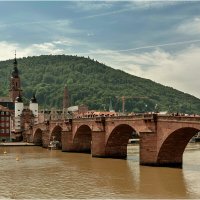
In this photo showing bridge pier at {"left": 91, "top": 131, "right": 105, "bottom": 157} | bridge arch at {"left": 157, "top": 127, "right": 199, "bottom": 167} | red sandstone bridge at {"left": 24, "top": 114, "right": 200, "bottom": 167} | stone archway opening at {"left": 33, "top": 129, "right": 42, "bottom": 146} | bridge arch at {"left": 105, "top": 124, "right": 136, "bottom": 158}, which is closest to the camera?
red sandstone bridge at {"left": 24, "top": 114, "right": 200, "bottom": 167}

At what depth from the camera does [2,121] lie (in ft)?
489

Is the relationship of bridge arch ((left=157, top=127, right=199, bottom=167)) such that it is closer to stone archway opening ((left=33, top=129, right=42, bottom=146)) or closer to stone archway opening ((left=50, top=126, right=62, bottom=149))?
stone archway opening ((left=50, top=126, right=62, bottom=149))

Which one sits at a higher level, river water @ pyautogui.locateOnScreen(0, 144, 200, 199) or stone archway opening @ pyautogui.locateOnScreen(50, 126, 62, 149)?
stone archway opening @ pyautogui.locateOnScreen(50, 126, 62, 149)

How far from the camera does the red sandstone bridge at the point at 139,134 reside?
184ft

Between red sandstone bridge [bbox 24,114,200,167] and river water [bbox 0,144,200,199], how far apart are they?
2289 millimetres

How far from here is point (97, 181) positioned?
4872cm

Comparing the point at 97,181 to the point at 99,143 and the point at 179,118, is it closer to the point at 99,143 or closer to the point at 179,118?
the point at 179,118

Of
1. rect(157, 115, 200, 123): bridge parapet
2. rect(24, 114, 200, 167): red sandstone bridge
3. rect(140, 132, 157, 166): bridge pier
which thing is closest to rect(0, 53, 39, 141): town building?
rect(24, 114, 200, 167): red sandstone bridge

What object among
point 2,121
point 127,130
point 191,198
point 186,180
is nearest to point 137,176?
point 186,180

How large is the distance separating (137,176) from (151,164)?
309 inches

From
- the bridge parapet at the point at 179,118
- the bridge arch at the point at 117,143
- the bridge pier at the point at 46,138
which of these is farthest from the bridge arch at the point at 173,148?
the bridge pier at the point at 46,138

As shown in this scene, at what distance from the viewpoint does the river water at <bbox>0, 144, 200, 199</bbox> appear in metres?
40.7

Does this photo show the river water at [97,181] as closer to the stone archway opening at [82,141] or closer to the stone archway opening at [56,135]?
the stone archway opening at [82,141]

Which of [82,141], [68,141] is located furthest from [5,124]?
[82,141]
